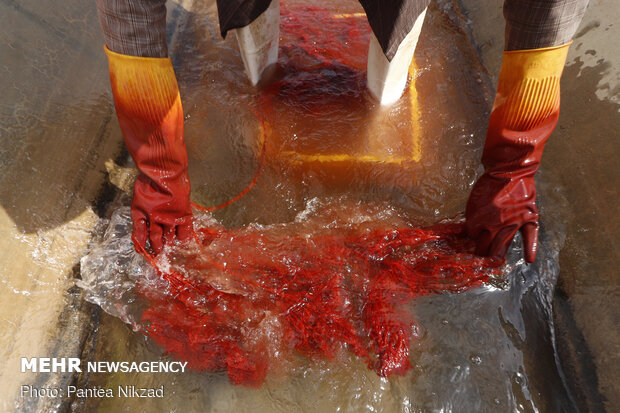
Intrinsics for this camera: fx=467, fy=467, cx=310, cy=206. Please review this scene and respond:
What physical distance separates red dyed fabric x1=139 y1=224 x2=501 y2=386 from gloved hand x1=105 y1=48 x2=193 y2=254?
6.7 inches

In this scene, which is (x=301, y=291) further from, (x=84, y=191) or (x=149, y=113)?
(x=84, y=191)

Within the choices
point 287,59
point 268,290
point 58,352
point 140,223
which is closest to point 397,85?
point 287,59

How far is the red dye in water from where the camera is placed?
1921mm

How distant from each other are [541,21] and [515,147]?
18.6 inches

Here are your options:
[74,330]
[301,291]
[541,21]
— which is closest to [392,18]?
[541,21]

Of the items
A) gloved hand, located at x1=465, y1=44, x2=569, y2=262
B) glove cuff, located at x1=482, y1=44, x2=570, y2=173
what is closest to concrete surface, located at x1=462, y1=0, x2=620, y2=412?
gloved hand, located at x1=465, y1=44, x2=569, y2=262

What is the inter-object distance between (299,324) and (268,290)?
0.66 feet

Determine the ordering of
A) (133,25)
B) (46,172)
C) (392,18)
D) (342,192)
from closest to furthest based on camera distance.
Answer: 1. (133,25)
2. (392,18)
3. (46,172)
4. (342,192)

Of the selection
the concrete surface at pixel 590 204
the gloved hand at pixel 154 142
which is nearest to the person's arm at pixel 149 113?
the gloved hand at pixel 154 142

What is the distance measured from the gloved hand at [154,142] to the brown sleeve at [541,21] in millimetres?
1336

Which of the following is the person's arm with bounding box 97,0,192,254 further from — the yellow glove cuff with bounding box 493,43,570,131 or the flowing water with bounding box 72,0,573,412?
the yellow glove cuff with bounding box 493,43,570,131

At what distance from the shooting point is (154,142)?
1.88m

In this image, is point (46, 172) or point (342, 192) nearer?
Answer: point (46, 172)

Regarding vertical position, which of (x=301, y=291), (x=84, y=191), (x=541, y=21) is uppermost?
(x=541, y=21)
